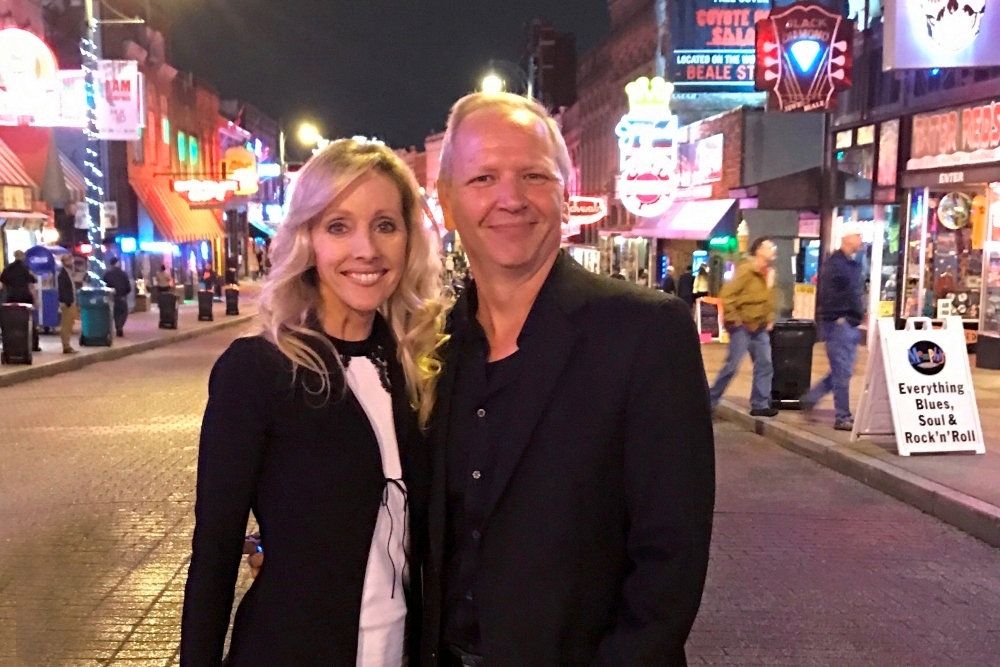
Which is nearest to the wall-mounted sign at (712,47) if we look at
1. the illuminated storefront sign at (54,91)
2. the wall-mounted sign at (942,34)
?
the illuminated storefront sign at (54,91)

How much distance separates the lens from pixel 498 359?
2.05 meters

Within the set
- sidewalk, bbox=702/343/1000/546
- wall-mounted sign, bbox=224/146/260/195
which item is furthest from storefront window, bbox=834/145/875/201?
wall-mounted sign, bbox=224/146/260/195

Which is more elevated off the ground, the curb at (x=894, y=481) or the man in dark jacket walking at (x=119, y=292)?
the man in dark jacket walking at (x=119, y=292)

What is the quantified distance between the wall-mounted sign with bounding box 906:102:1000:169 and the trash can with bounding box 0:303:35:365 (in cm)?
1464

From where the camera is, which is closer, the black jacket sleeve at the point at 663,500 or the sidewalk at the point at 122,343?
the black jacket sleeve at the point at 663,500

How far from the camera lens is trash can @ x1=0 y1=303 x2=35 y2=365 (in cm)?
1446

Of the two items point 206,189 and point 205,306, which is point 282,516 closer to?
point 205,306

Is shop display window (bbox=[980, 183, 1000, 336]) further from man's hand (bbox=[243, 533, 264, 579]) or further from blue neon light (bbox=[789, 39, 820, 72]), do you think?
man's hand (bbox=[243, 533, 264, 579])

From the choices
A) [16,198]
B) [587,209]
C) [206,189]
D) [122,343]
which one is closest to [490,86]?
[122,343]

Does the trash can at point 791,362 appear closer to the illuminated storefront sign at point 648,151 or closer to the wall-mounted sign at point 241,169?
the illuminated storefront sign at point 648,151

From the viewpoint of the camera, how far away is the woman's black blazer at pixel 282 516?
2004mm

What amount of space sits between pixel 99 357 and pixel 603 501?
16.5 m

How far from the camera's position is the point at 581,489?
1.84 meters

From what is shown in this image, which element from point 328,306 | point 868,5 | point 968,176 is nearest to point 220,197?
point 868,5
